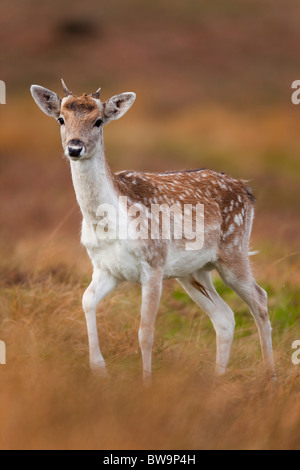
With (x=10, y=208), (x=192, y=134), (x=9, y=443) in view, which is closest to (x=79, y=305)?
(x=9, y=443)

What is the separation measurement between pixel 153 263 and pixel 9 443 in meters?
2.22

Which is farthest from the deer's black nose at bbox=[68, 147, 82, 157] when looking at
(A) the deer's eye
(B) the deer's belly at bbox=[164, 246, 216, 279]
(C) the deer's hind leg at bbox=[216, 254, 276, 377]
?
(C) the deer's hind leg at bbox=[216, 254, 276, 377]

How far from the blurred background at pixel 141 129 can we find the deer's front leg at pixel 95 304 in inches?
6.0

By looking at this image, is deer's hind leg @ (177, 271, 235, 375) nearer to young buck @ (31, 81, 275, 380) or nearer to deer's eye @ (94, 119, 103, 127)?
young buck @ (31, 81, 275, 380)

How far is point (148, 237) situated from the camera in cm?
682

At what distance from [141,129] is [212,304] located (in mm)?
19097

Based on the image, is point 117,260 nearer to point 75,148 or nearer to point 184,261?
point 184,261

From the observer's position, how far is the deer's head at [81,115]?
6.41 metres

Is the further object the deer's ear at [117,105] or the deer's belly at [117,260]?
the deer's ear at [117,105]

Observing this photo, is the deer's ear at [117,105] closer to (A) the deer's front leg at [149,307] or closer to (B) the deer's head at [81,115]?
(B) the deer's head at [81,115]

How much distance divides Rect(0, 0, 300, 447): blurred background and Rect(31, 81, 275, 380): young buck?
50 centimetres

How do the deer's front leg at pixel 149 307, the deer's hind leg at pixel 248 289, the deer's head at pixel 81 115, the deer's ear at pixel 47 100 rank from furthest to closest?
1. the deer's hind leg at pixel 248 289
2. the deer's ear at pixel 47 100
3. the deer's front leg at pixel 149 307
4. the deer's head at pixel 81 115

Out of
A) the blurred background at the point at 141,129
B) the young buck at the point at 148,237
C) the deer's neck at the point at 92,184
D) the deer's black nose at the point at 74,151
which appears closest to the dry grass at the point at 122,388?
the blurred background at the point at 141,129

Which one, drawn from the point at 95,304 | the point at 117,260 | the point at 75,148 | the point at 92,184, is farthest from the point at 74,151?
the point at 95,304
